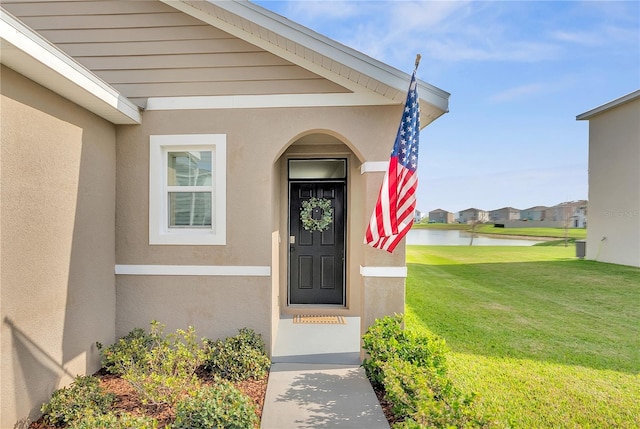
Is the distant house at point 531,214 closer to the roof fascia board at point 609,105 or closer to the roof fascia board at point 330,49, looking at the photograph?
the roof fascia board at point 609,105

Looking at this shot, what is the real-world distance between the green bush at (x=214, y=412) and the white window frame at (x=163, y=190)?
170 cm

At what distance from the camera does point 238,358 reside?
3188 mm

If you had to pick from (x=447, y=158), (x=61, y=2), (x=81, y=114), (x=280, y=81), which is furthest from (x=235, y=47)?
(x=447, y=158)

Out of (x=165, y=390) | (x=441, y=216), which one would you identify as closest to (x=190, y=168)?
(x=165, y=390)

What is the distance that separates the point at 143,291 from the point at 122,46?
3086 mm

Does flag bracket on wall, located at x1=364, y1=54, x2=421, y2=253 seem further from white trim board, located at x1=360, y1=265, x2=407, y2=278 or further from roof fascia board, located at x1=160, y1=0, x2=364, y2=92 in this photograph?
roof fascia board, located at x1=160, y1=0, x2=364, y2=92

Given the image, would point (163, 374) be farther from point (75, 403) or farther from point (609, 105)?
point (609, 105)

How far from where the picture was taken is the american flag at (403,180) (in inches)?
116

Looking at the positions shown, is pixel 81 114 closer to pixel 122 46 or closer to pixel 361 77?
pixel 122 46

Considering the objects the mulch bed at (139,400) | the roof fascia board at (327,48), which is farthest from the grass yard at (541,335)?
the roof fascia board at (327,48)

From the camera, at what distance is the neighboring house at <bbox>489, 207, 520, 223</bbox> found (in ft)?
42.6

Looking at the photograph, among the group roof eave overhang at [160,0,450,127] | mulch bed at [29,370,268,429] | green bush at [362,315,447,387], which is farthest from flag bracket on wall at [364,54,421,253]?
mulch bed at [29,370,268,429]

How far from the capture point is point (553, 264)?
33.0ft

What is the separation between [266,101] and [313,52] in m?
0.79
